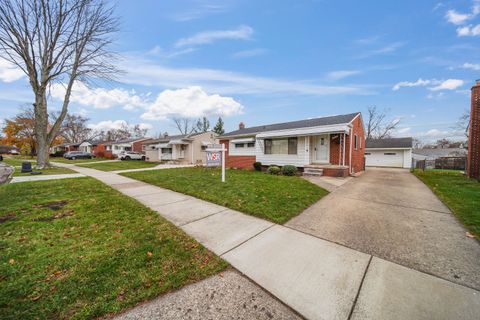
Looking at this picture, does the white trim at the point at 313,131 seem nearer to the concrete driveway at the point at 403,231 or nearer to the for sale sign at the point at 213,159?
the concrete driveway at the point at 403,231

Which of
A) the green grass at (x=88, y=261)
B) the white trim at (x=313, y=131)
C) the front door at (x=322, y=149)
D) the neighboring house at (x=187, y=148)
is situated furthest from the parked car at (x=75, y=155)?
the front door at (x=322, y=149)

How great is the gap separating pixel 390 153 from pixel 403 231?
2252 cm

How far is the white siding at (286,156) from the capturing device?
11794mm

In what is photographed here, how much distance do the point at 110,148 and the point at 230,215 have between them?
3867 centimetres

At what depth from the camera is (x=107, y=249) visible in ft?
9.13

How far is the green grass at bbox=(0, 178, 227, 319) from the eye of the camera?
1.81 metres

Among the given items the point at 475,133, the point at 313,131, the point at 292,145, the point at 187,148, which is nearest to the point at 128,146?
the point at 187,148

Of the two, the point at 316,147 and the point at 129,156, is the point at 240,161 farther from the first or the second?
the point at 129,156

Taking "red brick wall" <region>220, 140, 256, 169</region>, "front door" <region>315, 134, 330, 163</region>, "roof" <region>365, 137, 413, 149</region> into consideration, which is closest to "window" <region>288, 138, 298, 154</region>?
"front door" <region>315, 134, 330, 163</region>

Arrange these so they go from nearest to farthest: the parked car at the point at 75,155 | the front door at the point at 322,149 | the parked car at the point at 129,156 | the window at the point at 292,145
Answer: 1. the front door at the point at 322,149
2. the window at the point at 292,145
3. the parked car at the point at 129,156
4. the parked car at the point at 75,155

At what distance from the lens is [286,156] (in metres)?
12.6

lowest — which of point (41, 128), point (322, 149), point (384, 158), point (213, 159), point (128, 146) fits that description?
point (384, 158)

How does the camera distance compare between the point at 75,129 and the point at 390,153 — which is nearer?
the point at 390,153

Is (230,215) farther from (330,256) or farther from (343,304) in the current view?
(343,304)
